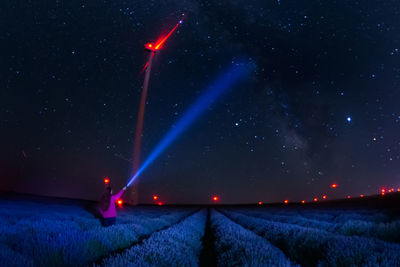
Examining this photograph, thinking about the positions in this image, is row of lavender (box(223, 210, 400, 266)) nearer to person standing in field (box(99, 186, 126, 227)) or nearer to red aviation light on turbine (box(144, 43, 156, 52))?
person standing in field (box(99, 186, 126, 227))

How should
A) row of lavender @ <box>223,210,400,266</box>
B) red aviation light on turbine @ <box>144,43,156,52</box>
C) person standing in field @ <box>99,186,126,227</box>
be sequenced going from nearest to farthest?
1. row of lavender @ <box>223,210,400,266</box>
2. person standing in field @ <box>99,186,126,227</box>
3. red aviation light on turbine @ <box>144,43,156,52</box>

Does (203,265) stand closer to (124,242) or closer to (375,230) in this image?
(124,242)

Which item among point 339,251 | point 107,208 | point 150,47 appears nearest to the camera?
point 339,251

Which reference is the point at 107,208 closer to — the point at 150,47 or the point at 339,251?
the point at 339,251

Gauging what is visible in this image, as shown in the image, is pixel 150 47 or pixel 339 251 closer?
pixel 339 251

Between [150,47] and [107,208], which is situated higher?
[150,47]

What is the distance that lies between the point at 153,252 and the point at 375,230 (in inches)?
221

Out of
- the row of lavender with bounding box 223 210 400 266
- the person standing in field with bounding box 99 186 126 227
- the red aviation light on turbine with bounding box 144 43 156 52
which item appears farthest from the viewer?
the red aviation light on turbine with bounding box 144 43 156 52

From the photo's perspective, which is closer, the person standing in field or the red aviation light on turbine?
the person standing in field

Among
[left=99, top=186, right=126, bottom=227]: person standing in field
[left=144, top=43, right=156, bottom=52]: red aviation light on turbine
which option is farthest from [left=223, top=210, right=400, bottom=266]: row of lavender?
[left=144, top=43, right=156, bottom=52]: red aviation light on turbine

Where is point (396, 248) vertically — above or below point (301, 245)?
above

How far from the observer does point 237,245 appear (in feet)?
14.5

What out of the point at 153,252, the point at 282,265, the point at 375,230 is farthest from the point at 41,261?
the point at 375,230

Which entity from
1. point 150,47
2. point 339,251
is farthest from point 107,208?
point 150,47
